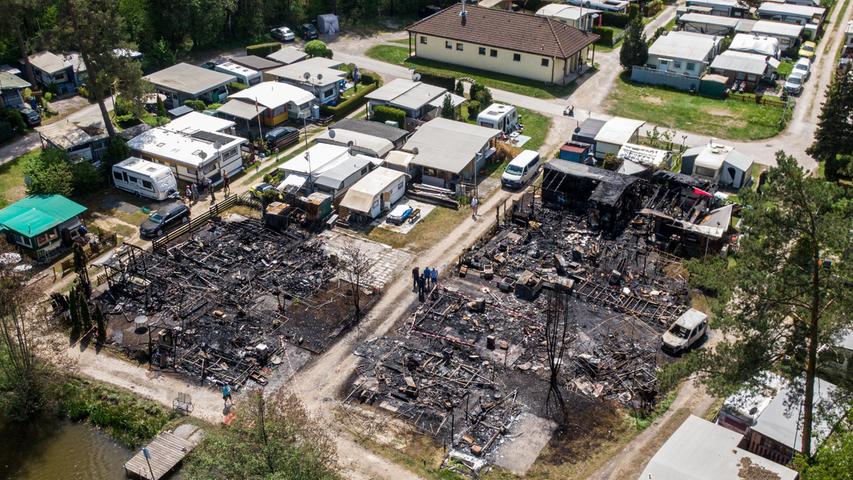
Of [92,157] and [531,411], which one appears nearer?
[531,411]

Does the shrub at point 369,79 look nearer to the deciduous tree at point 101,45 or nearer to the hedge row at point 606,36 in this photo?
the deciduous tree at point 101,45

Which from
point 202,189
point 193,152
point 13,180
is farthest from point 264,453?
point 13,180

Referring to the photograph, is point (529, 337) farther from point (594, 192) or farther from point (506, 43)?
point (506, 43)

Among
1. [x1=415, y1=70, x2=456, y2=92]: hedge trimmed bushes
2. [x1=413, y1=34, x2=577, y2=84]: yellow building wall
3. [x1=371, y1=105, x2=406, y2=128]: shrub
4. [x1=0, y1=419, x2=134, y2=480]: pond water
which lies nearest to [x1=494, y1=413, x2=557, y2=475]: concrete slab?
[x1=0, y1=419, x2=134, y2=480]: pond water

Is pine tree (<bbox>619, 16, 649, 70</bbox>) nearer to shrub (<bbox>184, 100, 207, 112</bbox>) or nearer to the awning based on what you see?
the awning

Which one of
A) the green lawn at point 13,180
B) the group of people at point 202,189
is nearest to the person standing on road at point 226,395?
the group of people at point 202,189

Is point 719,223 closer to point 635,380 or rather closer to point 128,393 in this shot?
point 635,380

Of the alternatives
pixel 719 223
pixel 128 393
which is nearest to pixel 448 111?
pixel 719 223
